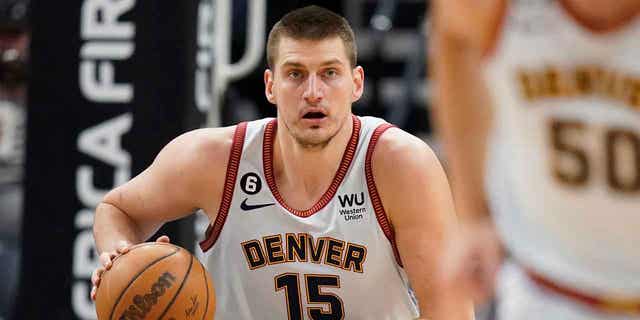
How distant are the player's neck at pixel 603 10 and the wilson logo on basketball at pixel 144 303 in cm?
186

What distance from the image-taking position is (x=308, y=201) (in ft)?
11.8

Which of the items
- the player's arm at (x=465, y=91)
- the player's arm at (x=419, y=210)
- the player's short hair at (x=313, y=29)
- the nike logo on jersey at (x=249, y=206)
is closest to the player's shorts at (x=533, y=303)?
the player's arm at (x=465, y=91)

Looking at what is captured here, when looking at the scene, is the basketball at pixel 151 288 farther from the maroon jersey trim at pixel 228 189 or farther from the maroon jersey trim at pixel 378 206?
the maroon jersey trim at pixel 378 206

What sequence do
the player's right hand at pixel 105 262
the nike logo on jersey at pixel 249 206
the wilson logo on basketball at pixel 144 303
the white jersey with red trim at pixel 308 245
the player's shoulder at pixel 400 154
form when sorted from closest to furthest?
1. the wilson logo on basketball at pixel 144 303
2. the player's right hand at pixel 105 262
3. the player's shoulder at pixel 400 154
4. the white jersey with red trim at pixel 308 245
5. the nike logo on jersey at pixel 249 206

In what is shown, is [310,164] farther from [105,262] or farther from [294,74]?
[105,262]

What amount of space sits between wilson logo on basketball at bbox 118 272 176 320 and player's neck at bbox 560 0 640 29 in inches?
73.4

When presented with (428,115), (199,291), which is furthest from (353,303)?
(428,115)

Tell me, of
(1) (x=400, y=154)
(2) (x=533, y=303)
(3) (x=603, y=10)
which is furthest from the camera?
(1) (x=400, y=154)

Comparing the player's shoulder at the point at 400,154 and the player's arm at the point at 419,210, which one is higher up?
the player's shoulder at the point at 400,154

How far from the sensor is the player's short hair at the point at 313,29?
3400 mm

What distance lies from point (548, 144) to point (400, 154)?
67.2 inches

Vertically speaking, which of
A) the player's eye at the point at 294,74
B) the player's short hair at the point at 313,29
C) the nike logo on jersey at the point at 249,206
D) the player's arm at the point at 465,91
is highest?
the player's arm at the point at 465,91

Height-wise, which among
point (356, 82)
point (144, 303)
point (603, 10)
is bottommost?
point (144, 303)

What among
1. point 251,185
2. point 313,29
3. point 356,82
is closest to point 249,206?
point 251,185
